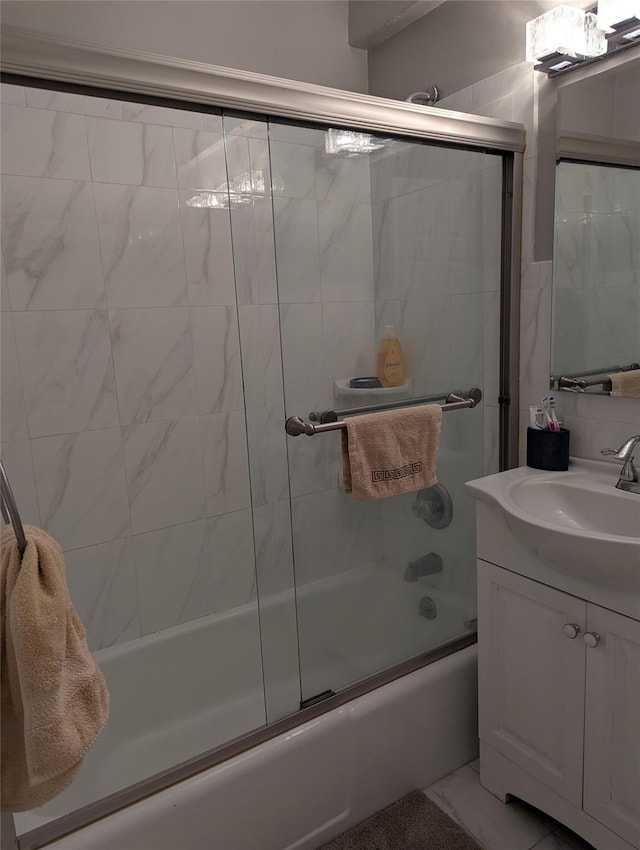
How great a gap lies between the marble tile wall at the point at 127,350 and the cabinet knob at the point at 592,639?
0.78 metres

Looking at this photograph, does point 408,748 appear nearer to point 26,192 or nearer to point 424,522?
point 424,522

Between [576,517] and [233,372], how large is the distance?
1.19 meters

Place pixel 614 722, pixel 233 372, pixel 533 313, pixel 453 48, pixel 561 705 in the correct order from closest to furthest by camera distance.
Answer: pixel 614 722 → pixel 561 705 → pixel 533 313 → pixel 453 48 → pixel 233 372

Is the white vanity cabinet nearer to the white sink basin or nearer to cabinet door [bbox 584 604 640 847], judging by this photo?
cabinet door [bbox 584 604 640 847]

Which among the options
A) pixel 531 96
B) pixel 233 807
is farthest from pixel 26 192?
pixel 233 807

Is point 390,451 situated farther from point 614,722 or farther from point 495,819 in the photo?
point 495,819

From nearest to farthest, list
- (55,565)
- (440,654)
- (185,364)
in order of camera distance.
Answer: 1. (55,565)
2. (440,654)
3. (185,364)

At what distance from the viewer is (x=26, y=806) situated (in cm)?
83

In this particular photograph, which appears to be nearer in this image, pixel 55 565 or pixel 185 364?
pixel 55 565

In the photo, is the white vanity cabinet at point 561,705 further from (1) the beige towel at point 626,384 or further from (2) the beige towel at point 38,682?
(2) the beige towel at point 38,682

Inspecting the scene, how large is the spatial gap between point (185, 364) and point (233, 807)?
1.28 meters

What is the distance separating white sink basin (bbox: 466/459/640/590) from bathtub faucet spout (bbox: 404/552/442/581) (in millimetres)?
384

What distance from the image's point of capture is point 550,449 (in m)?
1.66

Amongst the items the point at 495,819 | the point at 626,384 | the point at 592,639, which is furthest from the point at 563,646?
the point at 626,384
